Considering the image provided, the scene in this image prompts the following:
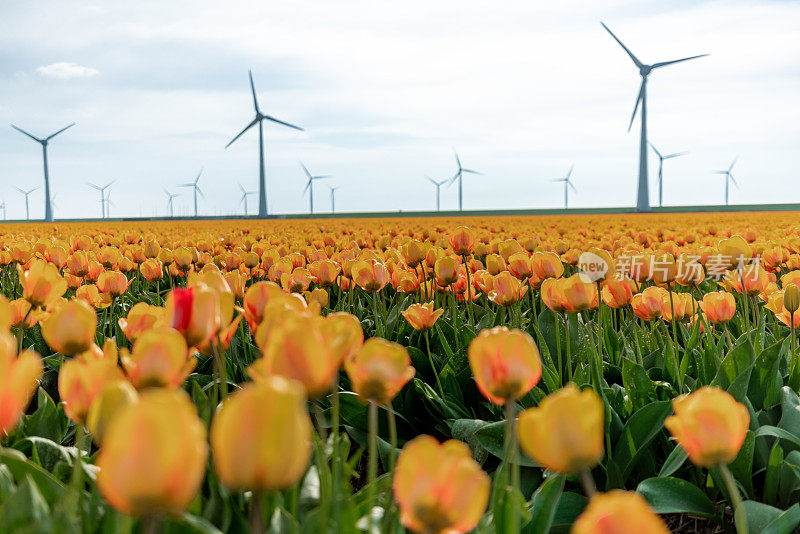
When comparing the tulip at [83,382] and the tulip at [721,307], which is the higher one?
the tulip at [83,382]

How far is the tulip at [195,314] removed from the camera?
1.20 metres

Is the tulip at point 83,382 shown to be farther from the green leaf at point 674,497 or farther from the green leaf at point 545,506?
the green leaf at point 674,497

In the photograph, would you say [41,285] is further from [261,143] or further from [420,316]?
[261,143]

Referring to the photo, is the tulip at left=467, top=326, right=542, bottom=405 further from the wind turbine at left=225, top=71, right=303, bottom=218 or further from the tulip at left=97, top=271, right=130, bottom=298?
the wind turbine at left=225, top=71, right=303, bottom=218

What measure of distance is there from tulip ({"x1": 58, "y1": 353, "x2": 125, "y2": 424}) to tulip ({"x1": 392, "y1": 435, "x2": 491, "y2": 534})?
541 millimetres

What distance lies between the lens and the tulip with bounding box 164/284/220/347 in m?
1.20

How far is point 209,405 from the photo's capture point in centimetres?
154

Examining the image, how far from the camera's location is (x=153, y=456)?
659 mm

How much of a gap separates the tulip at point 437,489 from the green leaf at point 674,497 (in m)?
1.33

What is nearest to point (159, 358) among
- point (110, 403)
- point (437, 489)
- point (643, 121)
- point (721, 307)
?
point (110, 403)

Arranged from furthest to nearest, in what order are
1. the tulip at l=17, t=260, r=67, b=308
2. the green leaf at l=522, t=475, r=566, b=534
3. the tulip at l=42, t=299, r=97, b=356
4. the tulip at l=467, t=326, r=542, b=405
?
the tulip at l=17, t=260, r=67, b=308
the green leaf at l=522, t=475, r=566, b=534
the tulip at l=42, t=299, r=97, b=356
the tulip at l=467, t=326, r=542, b=405

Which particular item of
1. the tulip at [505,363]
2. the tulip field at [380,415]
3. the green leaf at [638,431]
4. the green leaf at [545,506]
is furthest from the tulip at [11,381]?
the green leaf at [638,431]

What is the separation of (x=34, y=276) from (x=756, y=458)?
2478mm

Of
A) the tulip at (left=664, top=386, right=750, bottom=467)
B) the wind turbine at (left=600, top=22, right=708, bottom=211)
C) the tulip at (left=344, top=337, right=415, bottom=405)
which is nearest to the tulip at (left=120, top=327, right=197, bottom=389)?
the tulip at (left=344, top=337, right=415, bottom=405)
